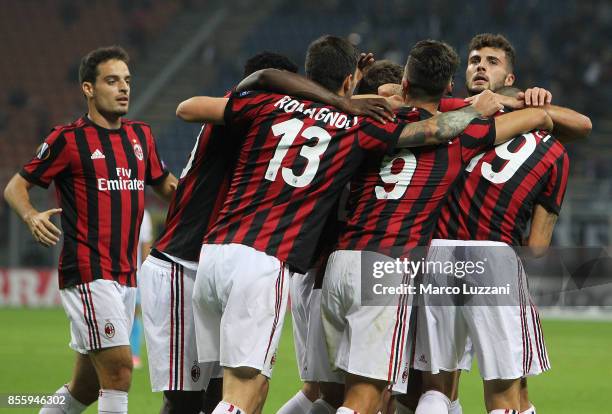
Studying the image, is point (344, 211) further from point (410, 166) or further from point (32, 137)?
point (32, 137)

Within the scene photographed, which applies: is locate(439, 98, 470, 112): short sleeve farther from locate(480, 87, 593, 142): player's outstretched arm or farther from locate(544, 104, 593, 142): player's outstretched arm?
locate(544, 104, 593, 142): player's outstretched arm

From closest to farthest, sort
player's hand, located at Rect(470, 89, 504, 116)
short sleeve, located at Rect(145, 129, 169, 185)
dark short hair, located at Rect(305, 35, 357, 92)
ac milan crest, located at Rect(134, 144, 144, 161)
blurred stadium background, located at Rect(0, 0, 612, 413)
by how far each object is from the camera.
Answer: dark short hair, located at Rect(305, 35, 357, 92) < player's hand, located at Rect(470, 89, 504, 116) < ac milan crest, located at Rect(134, 144, 144, 161) < short sleeve, located at Rect(145, 129, 169, 185) < blurred stadium background, located at Rect(0, 0, 612, 413)

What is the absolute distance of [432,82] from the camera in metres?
4.92

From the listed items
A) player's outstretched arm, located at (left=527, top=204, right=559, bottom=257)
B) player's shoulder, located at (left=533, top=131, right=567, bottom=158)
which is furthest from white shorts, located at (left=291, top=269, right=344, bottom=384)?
player's shoulder, located at (left=533, top=131, right=567, bottom=158)

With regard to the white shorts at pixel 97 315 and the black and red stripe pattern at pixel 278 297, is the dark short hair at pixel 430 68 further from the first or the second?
the white shorts at pixel 97 315

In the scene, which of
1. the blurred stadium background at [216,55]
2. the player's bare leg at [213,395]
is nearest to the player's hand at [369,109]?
the player's bare leg at [213,395]

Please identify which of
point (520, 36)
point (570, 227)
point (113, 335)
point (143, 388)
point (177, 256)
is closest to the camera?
point (177, 256)

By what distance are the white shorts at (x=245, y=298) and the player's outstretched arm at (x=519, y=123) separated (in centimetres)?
124

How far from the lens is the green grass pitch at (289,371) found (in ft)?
28.5

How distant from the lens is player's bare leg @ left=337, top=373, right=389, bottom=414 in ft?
15.5

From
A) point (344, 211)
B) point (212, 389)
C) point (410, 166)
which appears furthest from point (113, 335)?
point (410, 166)

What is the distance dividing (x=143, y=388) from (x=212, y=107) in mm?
4916

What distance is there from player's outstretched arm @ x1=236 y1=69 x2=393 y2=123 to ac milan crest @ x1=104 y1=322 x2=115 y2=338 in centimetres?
169

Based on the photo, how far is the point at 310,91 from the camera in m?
4.85
